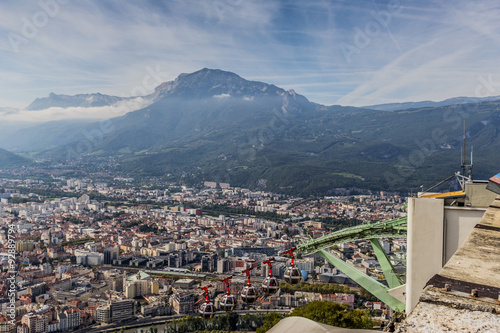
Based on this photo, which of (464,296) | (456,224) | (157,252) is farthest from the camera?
(157,252)

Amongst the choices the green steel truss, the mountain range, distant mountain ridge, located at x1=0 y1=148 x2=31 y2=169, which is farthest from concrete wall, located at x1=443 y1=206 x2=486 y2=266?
distant mountain ridge, located at x1=0 y1=148 x2=31 y2=169

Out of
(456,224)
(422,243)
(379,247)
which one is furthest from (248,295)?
(456,224)

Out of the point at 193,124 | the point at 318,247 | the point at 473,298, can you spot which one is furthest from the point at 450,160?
the point at 193,124

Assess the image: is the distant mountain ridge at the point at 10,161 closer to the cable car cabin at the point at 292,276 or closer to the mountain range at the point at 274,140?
the mountain range at the point at 274,140

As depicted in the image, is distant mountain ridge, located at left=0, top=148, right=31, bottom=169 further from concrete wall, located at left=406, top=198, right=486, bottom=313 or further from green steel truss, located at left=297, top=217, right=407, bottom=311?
concrete wall, located at left=406, top=198, right=486, bottom=313

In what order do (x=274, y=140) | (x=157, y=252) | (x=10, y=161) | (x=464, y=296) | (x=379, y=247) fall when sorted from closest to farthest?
(x=464, y=296), (x=379, y=247), (x=157, y=252), (x=10, y=161), (x=274, y=140)

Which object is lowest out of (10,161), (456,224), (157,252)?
(157,252)

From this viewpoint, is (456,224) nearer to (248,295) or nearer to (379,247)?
(379,247)
